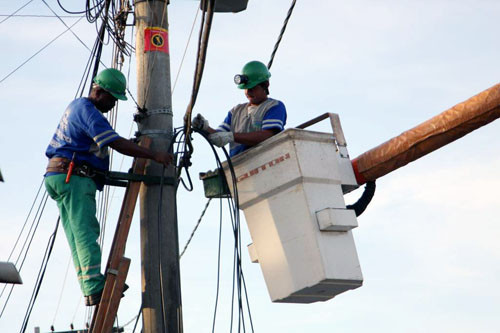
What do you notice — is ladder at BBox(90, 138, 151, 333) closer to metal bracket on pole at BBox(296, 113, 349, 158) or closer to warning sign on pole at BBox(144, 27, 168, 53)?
warning sign on pole at BBox(144, 27, 168, 53)

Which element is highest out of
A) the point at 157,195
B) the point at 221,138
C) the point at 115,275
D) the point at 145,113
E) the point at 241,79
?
the point at 241,79

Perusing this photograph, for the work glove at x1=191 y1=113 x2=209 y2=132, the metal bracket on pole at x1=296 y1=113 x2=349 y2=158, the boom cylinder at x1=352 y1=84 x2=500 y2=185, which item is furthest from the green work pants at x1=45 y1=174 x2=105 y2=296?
the boom cylinder at x1=352 y1=84 x2=500 y2=185

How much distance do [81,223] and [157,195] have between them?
0.63 metres

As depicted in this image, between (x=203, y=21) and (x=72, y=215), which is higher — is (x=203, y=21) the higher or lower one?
the higher one

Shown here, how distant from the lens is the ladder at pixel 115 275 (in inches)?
259

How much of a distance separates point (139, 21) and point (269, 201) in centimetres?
194

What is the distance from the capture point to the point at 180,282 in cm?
682

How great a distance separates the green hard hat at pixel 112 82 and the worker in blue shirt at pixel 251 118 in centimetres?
75

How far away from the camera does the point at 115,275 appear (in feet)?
21.8

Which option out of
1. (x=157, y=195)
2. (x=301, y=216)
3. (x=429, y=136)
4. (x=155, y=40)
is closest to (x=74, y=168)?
(x=157, y=195)

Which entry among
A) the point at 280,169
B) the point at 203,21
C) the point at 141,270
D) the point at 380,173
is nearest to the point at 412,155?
the point at 380,173

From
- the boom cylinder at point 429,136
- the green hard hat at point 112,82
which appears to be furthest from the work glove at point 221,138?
the boom cylinder at point 429,136

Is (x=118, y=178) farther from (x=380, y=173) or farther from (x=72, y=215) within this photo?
(x=380, y=173)

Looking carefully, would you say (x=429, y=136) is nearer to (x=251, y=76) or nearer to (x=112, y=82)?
(x=251, y=76)
